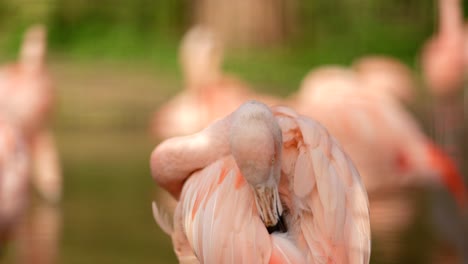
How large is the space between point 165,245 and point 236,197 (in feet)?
7.78

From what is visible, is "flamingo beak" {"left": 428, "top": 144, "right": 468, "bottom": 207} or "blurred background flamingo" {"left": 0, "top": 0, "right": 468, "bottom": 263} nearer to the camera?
"blurred background flamingo" {"left": 0, "top": 0, "right": 468, "bottom": 263}

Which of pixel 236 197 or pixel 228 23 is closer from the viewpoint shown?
pixel 236 197

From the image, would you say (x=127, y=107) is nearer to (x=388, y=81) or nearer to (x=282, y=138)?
(x=388, y=81)

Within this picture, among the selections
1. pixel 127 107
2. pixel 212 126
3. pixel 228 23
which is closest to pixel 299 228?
pixel 212 126

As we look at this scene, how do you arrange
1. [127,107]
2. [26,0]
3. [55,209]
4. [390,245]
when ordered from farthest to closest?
1. [26,0]
2. [127,107]
3. [55,209]
4. [390,245]

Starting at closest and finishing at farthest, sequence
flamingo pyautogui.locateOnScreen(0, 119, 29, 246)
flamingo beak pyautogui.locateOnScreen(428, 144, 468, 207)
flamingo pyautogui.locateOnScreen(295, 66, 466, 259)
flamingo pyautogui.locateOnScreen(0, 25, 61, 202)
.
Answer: flamingo pyautogui.locateOnScreen(0, 119, 29, 246), flamingo beak pyautogui.locateOnScreen(428, 144, 468, 207), flamingo pyautogui.locateOnScreen(295, 66, 466, 259), flamingo pyautogui.locateOnScreen(0, 25, 61, 202)

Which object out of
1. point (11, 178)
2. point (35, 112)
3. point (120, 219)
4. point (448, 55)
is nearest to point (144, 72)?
point (448, 55)

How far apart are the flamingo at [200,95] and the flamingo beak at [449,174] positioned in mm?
2207

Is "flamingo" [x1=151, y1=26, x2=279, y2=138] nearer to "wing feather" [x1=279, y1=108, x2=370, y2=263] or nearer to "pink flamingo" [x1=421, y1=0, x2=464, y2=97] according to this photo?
"pink flamingo" [x1=421, y1=0, x2=464, y2=97]

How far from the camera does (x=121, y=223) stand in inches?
239

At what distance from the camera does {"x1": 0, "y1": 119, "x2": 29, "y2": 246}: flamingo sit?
5.21m

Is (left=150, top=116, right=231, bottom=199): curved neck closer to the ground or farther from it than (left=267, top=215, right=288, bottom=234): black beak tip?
farther from it

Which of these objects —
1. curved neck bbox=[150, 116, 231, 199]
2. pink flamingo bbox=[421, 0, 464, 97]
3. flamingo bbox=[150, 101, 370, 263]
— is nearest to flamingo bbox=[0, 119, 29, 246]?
curved neck bbox=[150, 116, 231, 199]

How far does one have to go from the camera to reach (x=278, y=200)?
125 inches
